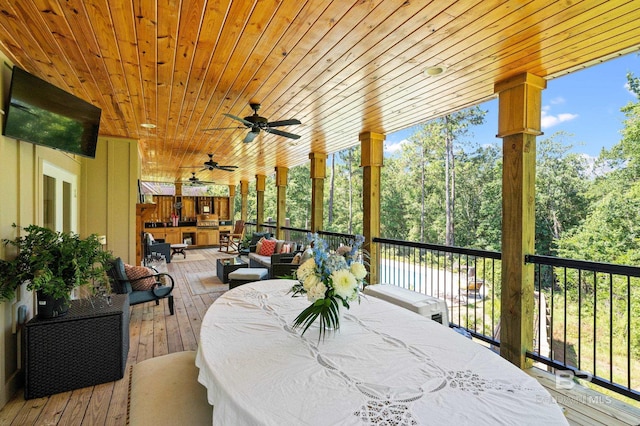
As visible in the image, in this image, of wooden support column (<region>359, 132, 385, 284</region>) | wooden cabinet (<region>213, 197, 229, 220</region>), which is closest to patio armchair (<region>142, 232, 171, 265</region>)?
wooden support column (<region>359, 132, 385, 284</region>)

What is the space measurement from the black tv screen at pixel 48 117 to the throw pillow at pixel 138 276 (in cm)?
143

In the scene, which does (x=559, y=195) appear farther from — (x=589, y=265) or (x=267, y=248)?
(x=589, y=265)

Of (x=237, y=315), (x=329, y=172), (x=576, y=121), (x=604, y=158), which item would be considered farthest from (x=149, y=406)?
(x=576, y=121)

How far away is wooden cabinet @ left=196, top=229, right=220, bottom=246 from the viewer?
12250mm

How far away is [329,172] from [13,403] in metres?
20.2

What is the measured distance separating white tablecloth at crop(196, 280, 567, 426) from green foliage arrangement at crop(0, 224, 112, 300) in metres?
1.43

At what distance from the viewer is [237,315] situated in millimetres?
1940

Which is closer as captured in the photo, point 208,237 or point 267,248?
point 267,248

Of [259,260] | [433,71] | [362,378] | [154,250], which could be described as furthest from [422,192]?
[362,378]

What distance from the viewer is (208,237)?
12.4 m

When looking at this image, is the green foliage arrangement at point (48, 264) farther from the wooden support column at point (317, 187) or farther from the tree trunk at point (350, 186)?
the tree trunk at point (350, 186)

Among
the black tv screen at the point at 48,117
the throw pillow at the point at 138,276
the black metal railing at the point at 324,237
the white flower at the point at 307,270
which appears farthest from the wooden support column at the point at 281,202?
the white flower at the point at 307,270

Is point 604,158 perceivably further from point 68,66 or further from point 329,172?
point 68,66

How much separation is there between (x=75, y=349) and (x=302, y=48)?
116 inches
